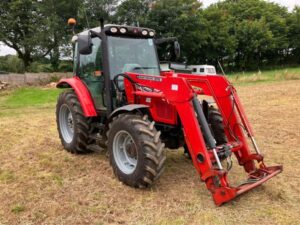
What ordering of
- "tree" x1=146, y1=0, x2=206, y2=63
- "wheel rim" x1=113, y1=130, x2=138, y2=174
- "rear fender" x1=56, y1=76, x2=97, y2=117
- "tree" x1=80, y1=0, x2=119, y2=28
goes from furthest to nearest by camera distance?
1. "tree" x1=146, y1=0, x2=206, y2=63
2. "tree" x1=80, y1=0, x2=119, y2=28
3. "rear fender" x1=56, y1=76, x2=97, y2=117
4. "wheel rim" x1=113, y1=130, x2=138, y2=174

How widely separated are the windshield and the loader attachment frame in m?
0.39

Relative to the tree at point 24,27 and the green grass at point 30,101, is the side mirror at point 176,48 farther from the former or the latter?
the tree at point 24,27

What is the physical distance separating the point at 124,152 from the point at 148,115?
638mm

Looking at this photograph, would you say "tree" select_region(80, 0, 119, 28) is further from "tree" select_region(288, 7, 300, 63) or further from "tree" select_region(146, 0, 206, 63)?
"tree" select_region(288, 7, 300, 63)

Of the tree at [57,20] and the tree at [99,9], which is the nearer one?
the tree at [57,20]

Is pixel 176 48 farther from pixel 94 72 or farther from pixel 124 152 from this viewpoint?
pixel 124 152

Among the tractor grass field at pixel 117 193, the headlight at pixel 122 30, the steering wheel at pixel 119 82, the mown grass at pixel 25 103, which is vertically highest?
the headlight at pixel 122 30

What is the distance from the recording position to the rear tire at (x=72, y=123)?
18.4 feet

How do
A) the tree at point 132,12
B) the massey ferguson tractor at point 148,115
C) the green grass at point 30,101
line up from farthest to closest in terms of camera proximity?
the tree at point 132,12, the green grass at point 30,101, the massey ferguson tractor at point 148,115

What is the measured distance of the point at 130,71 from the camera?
512cm

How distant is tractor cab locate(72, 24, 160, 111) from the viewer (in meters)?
5.01

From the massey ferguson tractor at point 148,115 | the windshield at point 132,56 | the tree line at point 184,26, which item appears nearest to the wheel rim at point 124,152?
the massey ferguson tractor at point 148,115

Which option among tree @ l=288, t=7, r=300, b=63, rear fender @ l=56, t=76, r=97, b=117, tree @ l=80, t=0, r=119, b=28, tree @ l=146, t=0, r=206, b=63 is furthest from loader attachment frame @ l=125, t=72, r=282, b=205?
tree @ l=288, t=7, r=300, b=63

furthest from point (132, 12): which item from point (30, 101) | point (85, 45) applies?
point (85, 45)
